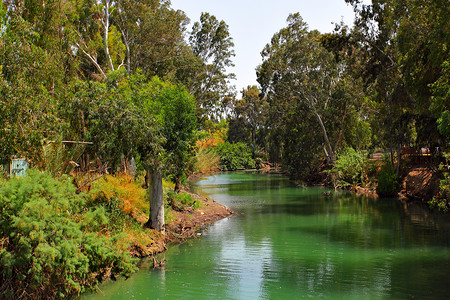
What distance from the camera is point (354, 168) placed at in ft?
118

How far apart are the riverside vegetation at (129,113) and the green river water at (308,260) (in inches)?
50.2

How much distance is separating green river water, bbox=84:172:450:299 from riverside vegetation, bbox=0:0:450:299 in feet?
4.19

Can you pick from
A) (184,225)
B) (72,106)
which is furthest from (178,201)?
Answer: (72,106)

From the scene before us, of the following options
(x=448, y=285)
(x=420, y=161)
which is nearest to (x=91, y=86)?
(x=448, y=285)

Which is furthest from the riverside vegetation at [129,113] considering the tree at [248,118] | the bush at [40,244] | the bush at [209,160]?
the tree at [248,118]

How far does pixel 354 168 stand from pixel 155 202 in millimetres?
24512

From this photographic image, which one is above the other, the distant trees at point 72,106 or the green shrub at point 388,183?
the distant trees at point 72,106

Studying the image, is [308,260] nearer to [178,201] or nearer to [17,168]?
[178,201]

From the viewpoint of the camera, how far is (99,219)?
11250 mm

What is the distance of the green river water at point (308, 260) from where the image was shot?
35.7 ft

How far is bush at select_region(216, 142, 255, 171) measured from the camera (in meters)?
75.4

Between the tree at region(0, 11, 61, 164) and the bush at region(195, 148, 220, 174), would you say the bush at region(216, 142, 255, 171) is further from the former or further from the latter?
the tree at region(0, 11, 61, 164)

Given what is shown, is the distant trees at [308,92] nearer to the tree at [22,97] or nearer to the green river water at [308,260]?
the green river water at [308,260]

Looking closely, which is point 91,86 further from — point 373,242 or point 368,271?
point 373,242
